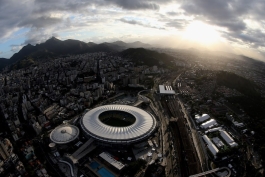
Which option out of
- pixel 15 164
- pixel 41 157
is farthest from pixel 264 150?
pixel 15 164

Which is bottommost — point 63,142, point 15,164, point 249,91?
point 15,164

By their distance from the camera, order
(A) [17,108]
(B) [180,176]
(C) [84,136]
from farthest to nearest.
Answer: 1. (A) [17,108]
2. (C) [84,136]
3. (B) [180,176]

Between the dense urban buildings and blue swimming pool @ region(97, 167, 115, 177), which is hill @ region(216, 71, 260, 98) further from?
blue swimming pool @ region(97, 167, 115, 177)

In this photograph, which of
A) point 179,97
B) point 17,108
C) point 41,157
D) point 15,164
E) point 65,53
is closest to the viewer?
point 15,164

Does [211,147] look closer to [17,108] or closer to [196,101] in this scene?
[196,101]

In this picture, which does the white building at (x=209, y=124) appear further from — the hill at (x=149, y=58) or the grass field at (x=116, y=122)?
the hill at (x=149, y=58)

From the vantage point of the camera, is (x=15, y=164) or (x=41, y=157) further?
(x=41, y=157)

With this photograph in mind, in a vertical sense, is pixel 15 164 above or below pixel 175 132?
below

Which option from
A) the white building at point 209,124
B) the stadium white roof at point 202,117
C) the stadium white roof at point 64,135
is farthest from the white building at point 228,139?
the stadium white roof at point 64,135
